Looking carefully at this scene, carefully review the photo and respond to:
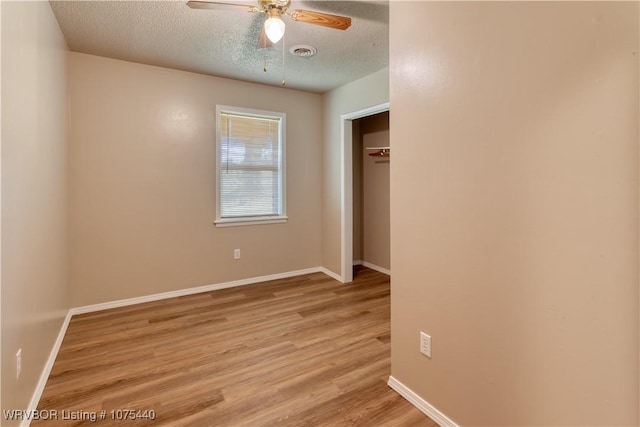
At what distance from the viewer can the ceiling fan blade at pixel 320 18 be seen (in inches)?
76.7

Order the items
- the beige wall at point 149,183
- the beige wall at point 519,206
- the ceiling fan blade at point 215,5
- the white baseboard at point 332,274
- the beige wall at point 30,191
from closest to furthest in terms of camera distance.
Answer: the beige wall at point 519,206
the beige wall at point 30,191
the ceiling fan blade at point 215,5
the beige wall at point 149,183
the white baseboard at point 332,274

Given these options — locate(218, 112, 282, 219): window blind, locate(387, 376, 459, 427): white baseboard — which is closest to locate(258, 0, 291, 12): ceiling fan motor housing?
locate(218, 112, 282, 219): window blind

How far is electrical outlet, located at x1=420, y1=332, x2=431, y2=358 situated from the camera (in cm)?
172

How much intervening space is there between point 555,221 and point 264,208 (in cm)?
343

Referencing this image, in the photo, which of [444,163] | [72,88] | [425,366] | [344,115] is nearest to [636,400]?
[425,366]

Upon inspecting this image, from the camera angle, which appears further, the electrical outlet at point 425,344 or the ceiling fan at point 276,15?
the ceiling fan at point 276,15

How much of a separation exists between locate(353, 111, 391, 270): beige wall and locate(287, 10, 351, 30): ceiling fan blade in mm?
2562

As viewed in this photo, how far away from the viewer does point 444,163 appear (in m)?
1.60

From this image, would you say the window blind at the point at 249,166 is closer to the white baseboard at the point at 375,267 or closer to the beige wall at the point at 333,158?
the beige wall at the point at 333,158

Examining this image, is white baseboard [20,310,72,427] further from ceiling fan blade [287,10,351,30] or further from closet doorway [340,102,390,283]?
closet doorway [340,102,390,283]

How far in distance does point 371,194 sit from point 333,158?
3.29 feet

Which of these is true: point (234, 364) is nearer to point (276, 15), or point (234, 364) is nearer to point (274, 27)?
point (274, 27)

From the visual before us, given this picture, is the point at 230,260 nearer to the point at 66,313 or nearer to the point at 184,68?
the point at 66,313

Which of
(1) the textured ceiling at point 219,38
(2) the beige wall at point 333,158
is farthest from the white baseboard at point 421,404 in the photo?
(1) the textured ceiling at point 219,38
